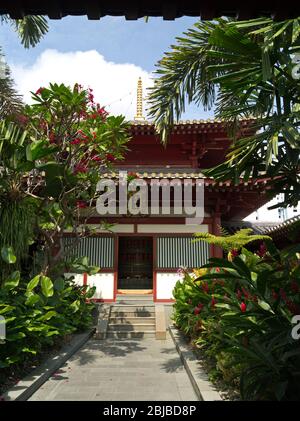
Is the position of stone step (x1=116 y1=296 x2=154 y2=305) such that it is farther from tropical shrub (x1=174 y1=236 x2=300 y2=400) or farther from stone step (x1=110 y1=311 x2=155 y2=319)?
tropical shrub (x1=174 y1=236 x2=300 y2=400)

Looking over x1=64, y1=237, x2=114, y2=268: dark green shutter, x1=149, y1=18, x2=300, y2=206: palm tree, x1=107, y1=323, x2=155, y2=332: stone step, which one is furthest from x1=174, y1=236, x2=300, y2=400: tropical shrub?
x1=64, y1=237, x2=114, y2=268: dark green shutter

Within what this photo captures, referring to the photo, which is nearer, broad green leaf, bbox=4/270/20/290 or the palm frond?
broad green leaf, bbox=4/270/20/290

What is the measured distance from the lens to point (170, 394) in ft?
15.1

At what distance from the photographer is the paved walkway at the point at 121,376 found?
4.55m

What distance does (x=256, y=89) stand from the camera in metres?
3.77

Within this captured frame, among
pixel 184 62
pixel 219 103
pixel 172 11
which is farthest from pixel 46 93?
pixel 172 11

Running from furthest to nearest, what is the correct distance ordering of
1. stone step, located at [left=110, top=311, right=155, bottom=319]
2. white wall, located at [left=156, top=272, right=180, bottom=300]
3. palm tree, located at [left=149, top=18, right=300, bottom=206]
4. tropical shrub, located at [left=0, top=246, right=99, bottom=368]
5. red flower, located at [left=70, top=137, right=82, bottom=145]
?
1. white wall, located at [left=156, top=272, right=180, bottom=300]
2. stone step, located at [left=110, top=311, right=155, bottom=319]
3. red flower, located at [left=70, top=137, right=82, bottom=145]
4. tropical shrub, located at [left=0, top=246, right=99, bottom=368]
5. palm tree, located at [left=149, top=18, right=300, bottom=206]

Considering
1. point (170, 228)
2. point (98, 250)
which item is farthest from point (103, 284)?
point (170, 228)

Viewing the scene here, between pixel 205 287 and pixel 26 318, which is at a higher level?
pixel 205 287

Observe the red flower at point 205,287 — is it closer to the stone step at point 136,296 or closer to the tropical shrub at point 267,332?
the tropical shrub at point 267,332

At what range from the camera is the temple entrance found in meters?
14.1

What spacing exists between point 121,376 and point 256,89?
14.8ft

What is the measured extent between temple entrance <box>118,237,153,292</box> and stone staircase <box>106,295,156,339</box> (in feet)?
10.2

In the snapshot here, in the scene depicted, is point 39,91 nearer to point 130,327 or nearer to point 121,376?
point 121,376
